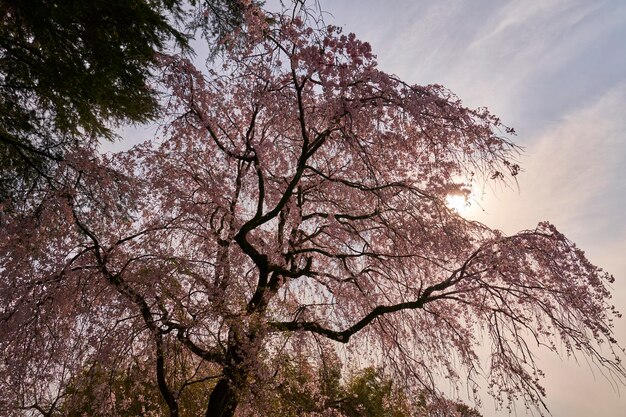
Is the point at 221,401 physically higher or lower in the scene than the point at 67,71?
lower

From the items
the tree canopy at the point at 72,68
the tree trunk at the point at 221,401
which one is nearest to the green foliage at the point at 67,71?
the tree canopy at the point at 72,68

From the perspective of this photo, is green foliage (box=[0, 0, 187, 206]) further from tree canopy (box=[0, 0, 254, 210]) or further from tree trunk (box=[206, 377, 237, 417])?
tree trunk (box=[206, 377, 237, 417])

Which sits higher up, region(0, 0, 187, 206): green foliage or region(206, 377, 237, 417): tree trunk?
region(0, 0, 187, 206): green foliage

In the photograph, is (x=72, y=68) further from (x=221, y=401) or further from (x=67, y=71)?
(x=221, y=401)

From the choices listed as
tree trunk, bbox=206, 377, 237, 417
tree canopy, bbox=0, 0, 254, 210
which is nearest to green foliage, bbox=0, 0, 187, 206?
tree canopy, bbox=0, 0, 254, 210

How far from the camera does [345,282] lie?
870 centimetres

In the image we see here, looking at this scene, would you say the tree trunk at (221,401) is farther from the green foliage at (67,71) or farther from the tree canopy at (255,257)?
the green foliage at (67,71)

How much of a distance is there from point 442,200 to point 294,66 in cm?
272

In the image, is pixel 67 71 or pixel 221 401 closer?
pixel 67 71

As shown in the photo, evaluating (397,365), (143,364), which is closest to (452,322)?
(397,365)

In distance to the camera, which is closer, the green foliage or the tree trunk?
the green foliage

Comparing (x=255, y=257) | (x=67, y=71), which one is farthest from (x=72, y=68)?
(x=255, y=257)

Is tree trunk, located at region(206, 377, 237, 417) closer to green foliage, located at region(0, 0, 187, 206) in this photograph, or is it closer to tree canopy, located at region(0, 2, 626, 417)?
tree canopy, located at region(0, 2, 626, 417)

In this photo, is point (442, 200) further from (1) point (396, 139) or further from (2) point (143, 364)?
(2) point (143, 364)
